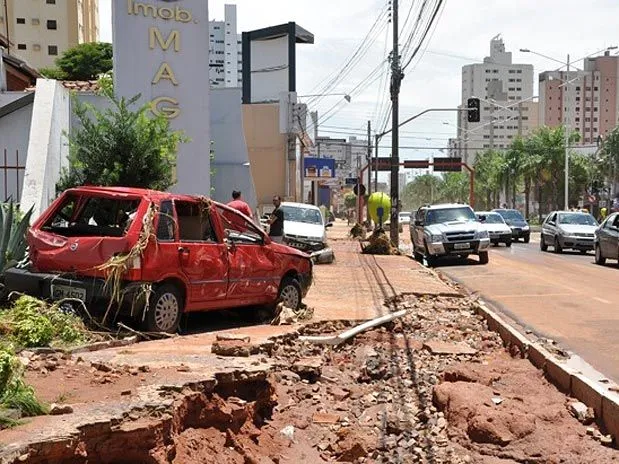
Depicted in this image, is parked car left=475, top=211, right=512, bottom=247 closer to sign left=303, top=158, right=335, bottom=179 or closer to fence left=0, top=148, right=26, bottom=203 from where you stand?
fence left=0, top=148, right=26, bottom=203

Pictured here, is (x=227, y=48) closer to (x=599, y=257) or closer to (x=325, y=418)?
(x=599, y=257)

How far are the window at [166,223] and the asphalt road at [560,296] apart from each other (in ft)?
16.1

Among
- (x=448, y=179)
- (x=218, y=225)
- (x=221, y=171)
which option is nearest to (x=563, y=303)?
(x=218, y=225)

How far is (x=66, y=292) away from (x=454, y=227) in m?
15.9

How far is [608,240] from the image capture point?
2088 centimetres

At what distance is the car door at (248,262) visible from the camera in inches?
367

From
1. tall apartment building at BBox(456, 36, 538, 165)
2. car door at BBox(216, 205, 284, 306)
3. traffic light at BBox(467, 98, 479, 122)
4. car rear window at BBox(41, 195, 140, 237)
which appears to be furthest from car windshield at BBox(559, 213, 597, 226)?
tall apartment building at BBox(456, 36, 538, 165)

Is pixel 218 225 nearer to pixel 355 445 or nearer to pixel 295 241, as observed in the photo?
pixel 355 445

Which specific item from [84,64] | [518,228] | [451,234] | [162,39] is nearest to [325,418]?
[162,39]

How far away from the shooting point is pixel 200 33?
16562mm

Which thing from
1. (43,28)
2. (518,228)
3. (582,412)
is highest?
(43,28)

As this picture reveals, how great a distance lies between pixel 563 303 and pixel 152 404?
9688mm

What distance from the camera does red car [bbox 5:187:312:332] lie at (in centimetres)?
777

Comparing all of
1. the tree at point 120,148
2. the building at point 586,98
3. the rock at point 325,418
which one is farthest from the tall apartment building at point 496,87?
the rock at point 325,418
